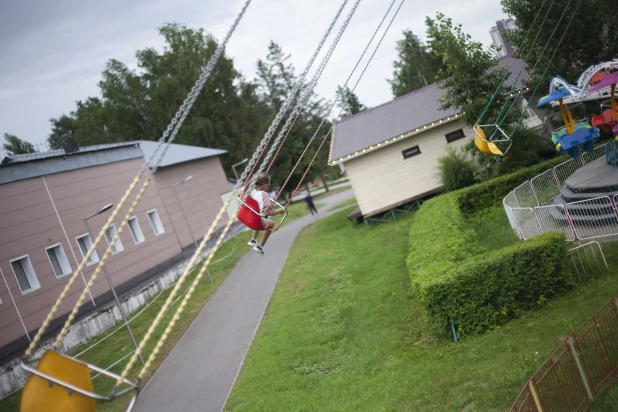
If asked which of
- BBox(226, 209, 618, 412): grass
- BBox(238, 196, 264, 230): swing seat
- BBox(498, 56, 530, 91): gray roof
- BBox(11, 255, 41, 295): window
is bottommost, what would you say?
BBox(226, 209, 618, 412): grass

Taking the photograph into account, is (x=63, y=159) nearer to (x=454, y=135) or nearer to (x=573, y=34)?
(x=454, y=135)

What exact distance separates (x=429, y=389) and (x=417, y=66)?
70047 millimetres

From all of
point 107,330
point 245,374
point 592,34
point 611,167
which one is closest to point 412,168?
point 592,34

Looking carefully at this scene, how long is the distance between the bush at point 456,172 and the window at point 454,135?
112 cm

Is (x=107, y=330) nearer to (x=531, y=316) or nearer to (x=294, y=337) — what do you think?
(x=294, y=337)

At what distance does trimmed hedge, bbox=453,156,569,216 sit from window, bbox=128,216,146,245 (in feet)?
61.0

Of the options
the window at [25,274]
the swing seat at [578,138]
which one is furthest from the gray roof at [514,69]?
the window at [25,274]

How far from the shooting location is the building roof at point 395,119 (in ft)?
109

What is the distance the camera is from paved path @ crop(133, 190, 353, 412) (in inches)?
639

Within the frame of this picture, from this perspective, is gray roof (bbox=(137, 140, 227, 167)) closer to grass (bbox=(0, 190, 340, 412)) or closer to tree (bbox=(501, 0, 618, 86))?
grass (bbox=(0, 190, 340, 412))

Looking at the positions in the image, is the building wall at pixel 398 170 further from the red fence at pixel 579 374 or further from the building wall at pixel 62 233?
the red fence at pixel 579 374

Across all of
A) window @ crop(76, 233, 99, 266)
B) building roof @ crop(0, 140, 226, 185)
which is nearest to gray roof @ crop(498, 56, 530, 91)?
building roof @ crop(0, 140, 226, 185)

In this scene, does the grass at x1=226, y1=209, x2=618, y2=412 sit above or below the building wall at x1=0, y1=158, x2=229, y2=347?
below

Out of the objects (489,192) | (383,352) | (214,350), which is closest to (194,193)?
(489,192)
